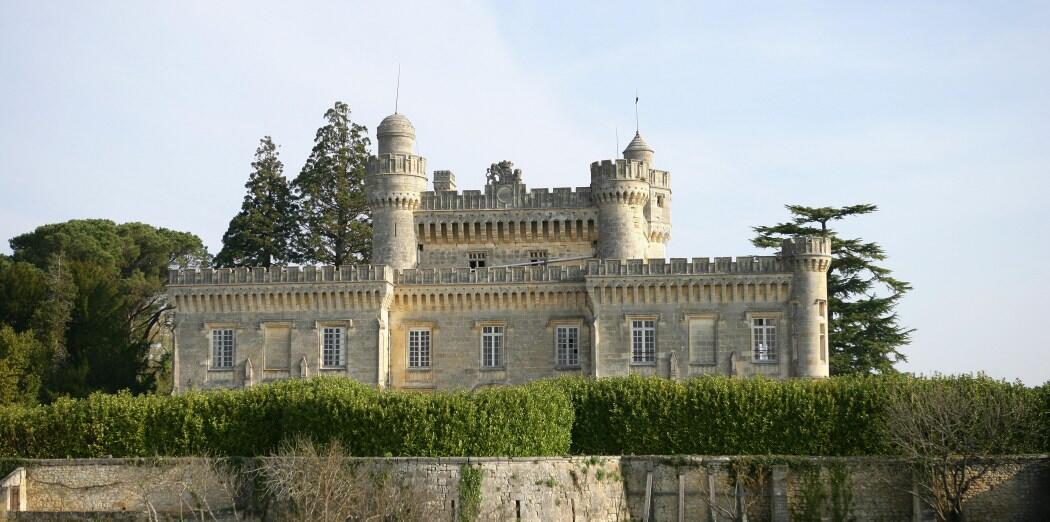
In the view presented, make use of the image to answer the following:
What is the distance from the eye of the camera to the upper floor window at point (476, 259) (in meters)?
53.9

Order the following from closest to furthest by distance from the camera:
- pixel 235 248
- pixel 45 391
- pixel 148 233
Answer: pixel 45 391 < pixel 235 248 < pixel 148 233

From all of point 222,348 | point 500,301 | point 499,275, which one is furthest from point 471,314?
point 222,348

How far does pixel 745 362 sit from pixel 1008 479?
41.0ft

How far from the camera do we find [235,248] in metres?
61.1

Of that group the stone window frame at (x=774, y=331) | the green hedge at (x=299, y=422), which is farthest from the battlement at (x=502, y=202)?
the green hedge at (x=299, y=422)

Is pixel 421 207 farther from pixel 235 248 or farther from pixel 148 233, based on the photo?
pixel 148 233

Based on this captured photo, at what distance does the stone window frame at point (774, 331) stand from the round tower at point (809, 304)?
43 centimetres

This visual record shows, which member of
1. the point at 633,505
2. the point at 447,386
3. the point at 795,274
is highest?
the point at 795,274

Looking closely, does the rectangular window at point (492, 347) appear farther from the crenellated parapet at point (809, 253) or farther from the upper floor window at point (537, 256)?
the crenellated parapet at point (809, 253)

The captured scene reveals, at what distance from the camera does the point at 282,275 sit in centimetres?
5066

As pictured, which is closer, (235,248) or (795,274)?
(795,274)

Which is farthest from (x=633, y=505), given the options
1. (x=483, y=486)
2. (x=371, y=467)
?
(x=371, y=467)

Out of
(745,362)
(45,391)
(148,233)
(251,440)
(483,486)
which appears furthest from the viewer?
(148,233)

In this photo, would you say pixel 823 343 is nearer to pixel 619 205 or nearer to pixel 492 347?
Answer: pixel 619 205
